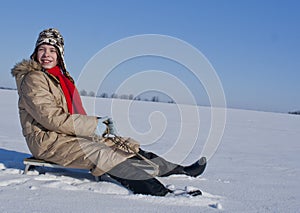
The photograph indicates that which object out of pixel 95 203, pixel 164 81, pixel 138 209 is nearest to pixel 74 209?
pixel 95 203

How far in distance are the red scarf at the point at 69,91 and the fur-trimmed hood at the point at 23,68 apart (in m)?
0.15

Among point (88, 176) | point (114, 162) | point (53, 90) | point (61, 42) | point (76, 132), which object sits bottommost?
point (88, 176)

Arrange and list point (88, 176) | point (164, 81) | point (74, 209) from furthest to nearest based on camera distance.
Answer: point (164, 81), point (88, 176), point (74, 209)

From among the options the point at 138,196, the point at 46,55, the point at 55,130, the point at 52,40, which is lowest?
the point at 138,196

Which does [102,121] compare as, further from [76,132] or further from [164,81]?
[164,81]

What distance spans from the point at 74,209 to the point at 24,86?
1263mm

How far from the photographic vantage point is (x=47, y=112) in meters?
2.90

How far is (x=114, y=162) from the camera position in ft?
9.29

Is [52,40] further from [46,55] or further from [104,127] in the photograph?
[104,127]

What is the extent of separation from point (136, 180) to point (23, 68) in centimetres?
141

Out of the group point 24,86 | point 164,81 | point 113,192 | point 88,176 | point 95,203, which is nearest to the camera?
point 95,203

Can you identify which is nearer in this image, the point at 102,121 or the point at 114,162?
the point at 114,162

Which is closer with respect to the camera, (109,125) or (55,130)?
(55,130)

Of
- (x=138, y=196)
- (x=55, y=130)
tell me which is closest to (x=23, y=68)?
(x=55, y=130)
